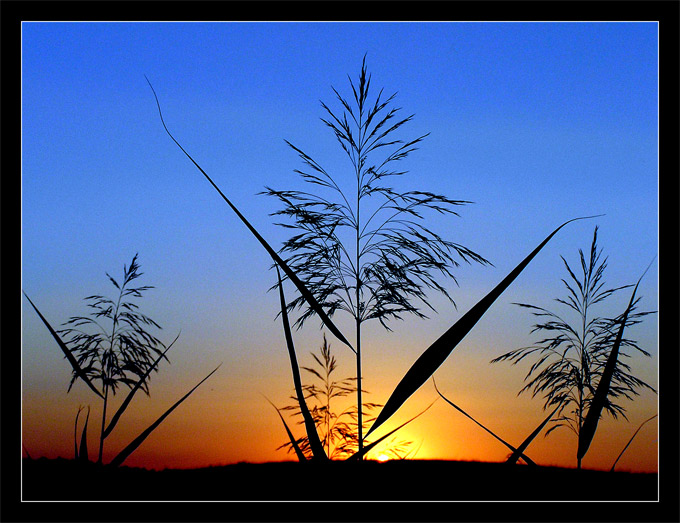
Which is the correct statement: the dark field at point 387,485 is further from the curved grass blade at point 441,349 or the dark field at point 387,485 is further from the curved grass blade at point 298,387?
the curved grass blade at point 441,349

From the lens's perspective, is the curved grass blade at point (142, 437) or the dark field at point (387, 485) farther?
the dark field at point (387, 485)

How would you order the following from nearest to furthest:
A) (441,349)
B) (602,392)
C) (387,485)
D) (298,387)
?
(441,349), (298,387), (602,392), (387,485)

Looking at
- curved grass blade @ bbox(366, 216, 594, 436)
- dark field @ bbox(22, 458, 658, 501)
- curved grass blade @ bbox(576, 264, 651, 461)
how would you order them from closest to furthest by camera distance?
1. curved grass blade @ bbox(366, 216, 594, 436)
2. curved grass blade @ bbox(576, 264, 651, 461)
3. dark field @ bbox(22, 458, 658, 501)

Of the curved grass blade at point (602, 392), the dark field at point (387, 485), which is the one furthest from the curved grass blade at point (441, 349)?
the dark field at point (387, 485)

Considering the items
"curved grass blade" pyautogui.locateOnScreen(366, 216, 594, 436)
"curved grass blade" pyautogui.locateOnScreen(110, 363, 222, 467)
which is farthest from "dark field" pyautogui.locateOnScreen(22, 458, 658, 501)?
"curved grass blade" pyautogui.locateOnScreen(366, 216, 594, 436)

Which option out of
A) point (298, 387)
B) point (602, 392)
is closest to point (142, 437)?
point (298, 387)

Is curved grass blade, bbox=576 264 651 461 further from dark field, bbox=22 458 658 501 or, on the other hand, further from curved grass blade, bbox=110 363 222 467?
curved grass blade, bbox=110 363 222 467

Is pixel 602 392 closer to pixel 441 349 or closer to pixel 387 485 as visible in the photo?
pixel 441 349

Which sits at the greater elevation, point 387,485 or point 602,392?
point 602,392

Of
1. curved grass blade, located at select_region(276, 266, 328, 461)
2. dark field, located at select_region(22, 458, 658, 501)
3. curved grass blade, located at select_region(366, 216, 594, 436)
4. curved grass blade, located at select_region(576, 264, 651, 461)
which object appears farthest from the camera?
dark field, located at select_region(22, 458, 658, 501)

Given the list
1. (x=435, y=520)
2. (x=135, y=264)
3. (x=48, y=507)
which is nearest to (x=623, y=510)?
(x=435, y=520)

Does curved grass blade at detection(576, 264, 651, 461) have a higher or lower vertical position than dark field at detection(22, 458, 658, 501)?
higher

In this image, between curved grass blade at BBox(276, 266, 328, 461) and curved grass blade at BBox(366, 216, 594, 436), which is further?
curved grass blade at BBox(276, 266, 328, 461)
